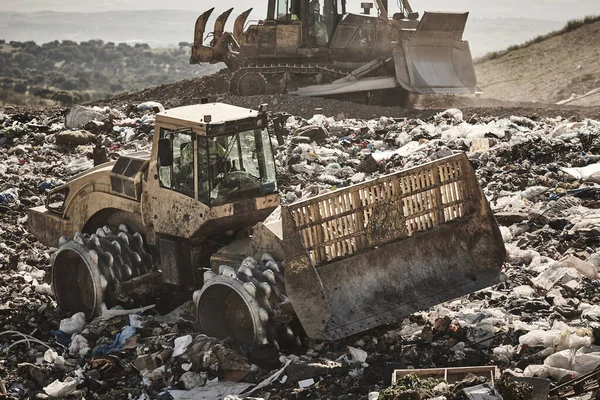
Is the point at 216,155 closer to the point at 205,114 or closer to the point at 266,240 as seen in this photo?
the point at 205,114

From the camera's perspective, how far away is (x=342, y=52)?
66.7 feet

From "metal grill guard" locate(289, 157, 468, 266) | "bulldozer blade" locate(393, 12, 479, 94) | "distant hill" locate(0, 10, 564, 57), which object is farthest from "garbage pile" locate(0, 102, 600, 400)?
"distant hill" locate(0, 10, 564, 57)

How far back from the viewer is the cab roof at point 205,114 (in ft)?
24.2

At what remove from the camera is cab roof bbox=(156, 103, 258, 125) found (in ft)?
24.2

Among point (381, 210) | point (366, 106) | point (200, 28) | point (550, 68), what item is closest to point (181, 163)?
point (381, 210)

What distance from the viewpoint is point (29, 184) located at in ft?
43.6

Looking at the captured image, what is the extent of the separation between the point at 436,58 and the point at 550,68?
7296 millimetres

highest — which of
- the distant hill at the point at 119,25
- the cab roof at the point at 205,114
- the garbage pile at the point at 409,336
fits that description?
the distant hill at the point at 119,25

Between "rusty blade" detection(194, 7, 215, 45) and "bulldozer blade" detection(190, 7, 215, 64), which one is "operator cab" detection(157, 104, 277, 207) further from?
"bulldozer blade" detection(190, 7, 215, 64)

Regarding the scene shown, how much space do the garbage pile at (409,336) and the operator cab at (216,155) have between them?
44.2 inches

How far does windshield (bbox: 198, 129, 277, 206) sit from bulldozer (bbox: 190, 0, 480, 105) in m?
10.9

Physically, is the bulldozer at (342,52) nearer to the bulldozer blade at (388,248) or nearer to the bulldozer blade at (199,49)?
the bulldozer blade at (199,49)

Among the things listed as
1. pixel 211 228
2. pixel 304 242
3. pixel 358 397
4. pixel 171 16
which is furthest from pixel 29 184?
pixel 171 16

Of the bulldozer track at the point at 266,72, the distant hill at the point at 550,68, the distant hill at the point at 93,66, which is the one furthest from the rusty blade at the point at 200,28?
the distant hill at the point at 93,66
